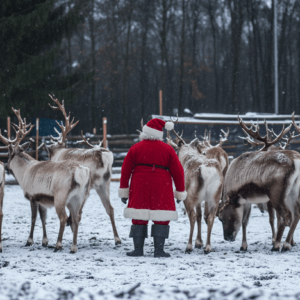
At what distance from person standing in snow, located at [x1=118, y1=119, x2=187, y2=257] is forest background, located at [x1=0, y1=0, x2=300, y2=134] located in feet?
38.9

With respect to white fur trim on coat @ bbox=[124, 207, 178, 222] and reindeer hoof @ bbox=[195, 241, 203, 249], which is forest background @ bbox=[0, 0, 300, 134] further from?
white fur trim on coat @ bbox=[124, 207, 178, 222]

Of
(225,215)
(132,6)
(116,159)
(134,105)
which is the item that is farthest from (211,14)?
(225,215)

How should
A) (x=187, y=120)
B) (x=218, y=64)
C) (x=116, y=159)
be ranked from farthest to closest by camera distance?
(x=218, y=64), (x=116, y=159), (x=187, y=120)

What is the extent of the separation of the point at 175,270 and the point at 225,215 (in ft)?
5.14

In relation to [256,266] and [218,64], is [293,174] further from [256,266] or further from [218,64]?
[218,64]

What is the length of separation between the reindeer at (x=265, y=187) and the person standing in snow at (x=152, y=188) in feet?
2.82

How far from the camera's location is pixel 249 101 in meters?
36.1

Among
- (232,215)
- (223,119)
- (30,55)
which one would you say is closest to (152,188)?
(232,215)

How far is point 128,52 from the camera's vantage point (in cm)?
2627

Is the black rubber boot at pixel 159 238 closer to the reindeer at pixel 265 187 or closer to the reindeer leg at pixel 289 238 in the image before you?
the reindeer at pixel 265 187

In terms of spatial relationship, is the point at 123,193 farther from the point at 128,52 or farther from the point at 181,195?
the point at 128,52

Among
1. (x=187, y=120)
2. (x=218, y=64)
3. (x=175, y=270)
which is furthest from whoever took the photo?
(x=218, y=64)

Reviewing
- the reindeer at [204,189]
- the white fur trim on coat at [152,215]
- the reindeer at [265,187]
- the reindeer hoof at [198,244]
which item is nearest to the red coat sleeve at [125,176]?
the white fur trim on coat at [152,215]

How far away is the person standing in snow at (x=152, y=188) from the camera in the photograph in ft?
16.0
